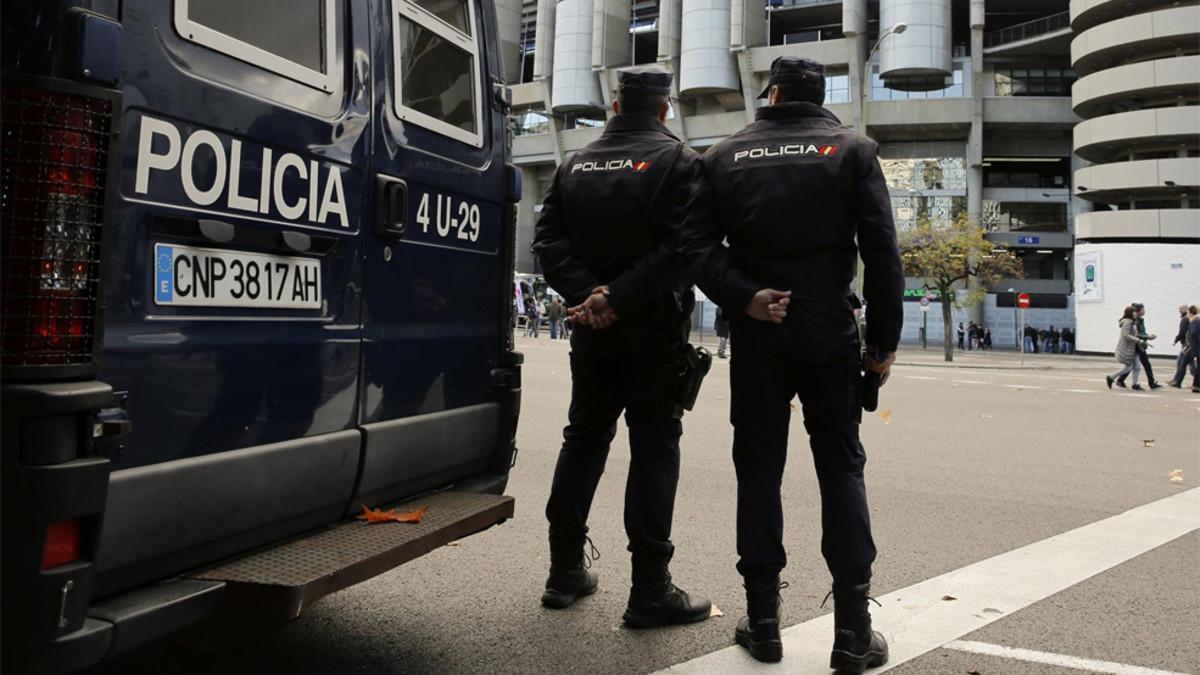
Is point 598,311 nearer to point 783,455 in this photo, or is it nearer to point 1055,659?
point 783,455

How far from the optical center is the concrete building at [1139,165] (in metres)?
40.7

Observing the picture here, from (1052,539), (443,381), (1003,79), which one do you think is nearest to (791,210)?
(443,381)

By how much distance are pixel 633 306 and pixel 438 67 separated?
111cm

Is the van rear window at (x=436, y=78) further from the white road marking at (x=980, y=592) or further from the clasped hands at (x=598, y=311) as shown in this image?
the white road marking at (x=980, y=592)

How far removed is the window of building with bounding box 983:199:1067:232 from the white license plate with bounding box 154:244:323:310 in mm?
55233

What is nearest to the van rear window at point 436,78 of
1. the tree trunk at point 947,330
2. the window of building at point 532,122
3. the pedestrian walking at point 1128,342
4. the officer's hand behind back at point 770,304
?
the officer's hand behind back at point 770,304

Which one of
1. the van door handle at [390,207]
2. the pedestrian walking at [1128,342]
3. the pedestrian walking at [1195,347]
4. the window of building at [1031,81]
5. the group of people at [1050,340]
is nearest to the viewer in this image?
the van door handle at [390,207]

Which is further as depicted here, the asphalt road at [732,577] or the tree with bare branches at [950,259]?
the tree with bare branches at [950,259]

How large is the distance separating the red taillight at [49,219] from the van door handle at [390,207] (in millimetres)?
1058

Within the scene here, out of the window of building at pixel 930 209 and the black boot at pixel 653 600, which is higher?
the window of building at pixel 930 209

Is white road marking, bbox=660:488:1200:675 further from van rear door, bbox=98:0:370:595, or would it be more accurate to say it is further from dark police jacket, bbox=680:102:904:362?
van rear door, bbox=98:0:370:595

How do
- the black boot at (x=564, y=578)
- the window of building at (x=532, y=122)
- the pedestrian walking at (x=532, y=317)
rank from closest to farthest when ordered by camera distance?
the black boot at (x=564, y=578) < the pedestrian walking at (x=532, y=317) < the window of building at (x=532, y=122)

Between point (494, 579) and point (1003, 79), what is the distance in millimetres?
55305

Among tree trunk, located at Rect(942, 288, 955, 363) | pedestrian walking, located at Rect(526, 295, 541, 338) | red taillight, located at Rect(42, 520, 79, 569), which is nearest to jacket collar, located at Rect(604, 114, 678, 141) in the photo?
red taillight, located at Rect(42, 520, 79, 569)
